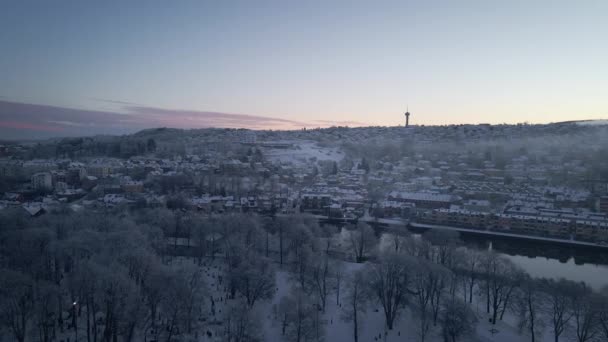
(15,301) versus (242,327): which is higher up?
(15,301)

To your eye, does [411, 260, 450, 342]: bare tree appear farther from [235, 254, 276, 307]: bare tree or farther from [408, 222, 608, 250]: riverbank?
[408, 222, 608, 250]: riverbank

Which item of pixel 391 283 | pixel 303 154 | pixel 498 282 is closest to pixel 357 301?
pixel 391 283

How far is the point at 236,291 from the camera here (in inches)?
391

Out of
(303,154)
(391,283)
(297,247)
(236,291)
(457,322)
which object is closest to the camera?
(457,322)

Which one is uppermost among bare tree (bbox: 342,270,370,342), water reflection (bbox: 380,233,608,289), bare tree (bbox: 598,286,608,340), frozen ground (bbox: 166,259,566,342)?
bare tree (bbox: 598,286,608,340)

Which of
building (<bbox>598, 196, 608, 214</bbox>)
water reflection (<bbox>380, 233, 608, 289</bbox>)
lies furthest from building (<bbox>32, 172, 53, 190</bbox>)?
building (<bbox>598, 196, 608, 214</bbox>)

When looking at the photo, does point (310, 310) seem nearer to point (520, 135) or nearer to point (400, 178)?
point (400, 178)

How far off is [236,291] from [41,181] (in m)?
19.4

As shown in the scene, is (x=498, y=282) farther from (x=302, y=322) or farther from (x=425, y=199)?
(x=425, y=199)

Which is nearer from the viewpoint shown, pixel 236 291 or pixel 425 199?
pixel 236 291

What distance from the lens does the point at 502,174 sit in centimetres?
3070

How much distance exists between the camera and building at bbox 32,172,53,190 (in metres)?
23.4

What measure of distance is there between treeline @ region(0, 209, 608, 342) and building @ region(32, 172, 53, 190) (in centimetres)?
1206

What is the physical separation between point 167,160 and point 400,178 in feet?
62.7
